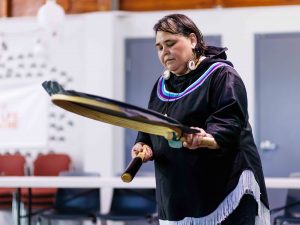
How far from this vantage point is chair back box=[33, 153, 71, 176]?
6842 mm

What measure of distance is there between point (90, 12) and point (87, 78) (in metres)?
0.84

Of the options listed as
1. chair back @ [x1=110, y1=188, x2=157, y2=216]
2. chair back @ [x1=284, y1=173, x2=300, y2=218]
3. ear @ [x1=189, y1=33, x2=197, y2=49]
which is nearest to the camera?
ear @ [x1=189, y1=33, x2=197, y2=49]

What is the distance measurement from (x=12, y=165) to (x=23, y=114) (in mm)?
672

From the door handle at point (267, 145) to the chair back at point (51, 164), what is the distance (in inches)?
83.8

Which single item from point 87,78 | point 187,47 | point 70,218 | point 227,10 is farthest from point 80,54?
point 187,47

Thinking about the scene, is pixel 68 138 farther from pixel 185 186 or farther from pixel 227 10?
pixel 185 186

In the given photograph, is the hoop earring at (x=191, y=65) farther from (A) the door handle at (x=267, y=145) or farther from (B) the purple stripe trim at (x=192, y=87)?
(A) the door handle at (x=267, y=145)

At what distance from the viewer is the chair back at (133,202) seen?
5426 millimetres

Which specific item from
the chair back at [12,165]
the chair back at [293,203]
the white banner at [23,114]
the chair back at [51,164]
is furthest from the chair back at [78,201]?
the chair back at [293,203]

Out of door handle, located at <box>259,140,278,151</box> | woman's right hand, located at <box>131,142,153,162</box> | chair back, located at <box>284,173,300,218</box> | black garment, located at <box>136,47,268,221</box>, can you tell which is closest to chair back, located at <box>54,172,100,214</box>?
chair back, located at <box>284,173,300,218</box>

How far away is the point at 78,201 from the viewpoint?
5707mm

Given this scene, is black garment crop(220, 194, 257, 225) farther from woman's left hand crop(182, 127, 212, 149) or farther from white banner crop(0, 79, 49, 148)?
white banner crop(0, 79, 49, 148)

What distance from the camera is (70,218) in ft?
17.7

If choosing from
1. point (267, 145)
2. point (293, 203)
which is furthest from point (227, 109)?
point (267, 145)
